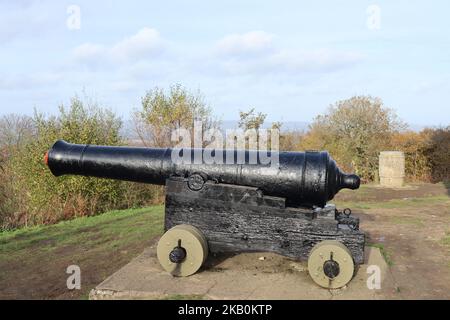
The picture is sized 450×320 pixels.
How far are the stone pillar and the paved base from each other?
426 inches

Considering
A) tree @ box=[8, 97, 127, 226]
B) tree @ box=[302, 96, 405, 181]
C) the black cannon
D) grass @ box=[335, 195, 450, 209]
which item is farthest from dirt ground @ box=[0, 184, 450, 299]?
tree @ box=[302, 96, 405, 181]

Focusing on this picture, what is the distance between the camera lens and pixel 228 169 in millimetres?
4352

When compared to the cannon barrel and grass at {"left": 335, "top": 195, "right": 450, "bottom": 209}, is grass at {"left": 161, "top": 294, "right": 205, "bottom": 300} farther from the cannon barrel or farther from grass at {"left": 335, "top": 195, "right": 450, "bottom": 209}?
grass at {"left": 335, "top": 195, "right": 450, "bottom": 209}

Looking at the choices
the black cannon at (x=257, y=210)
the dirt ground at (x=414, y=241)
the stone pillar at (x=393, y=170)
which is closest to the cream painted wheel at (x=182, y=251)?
the black cannon at (x=257, y=210)

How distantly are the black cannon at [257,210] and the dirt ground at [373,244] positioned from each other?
47cm

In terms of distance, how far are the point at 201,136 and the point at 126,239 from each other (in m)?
8.30

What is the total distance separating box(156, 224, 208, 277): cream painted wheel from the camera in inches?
163

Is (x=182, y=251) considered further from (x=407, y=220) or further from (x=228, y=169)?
(x=407, y=220)

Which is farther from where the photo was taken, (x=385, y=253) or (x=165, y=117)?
(x=165, y=117)

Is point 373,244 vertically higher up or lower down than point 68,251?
higher up

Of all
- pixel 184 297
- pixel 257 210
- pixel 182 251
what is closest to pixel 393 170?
pixel 257 210

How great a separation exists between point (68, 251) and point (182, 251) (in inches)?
128

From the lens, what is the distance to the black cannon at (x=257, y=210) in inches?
161

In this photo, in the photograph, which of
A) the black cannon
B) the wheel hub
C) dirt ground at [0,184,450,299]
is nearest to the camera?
the wheel hub
